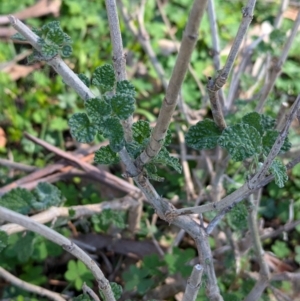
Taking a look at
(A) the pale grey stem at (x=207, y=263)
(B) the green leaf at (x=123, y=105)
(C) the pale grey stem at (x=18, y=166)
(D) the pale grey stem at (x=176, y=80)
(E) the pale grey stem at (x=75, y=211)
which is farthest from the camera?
(C) the pale grey stem at (x=18, y=166)

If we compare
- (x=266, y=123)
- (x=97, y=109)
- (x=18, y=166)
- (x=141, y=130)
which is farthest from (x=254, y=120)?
(x=18, y=166)

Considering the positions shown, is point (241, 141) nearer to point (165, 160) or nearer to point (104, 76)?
point (165, 160)

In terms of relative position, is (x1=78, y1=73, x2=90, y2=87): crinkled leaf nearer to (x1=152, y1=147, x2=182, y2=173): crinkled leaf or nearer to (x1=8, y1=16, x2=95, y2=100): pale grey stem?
(x1=8, y1=16, x2=95, y2=100): pale grey stem

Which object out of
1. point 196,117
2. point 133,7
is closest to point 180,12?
point 133,7

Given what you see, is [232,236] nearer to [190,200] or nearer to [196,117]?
[190,200]

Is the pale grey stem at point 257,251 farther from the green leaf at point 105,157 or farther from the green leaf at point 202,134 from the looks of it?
the green leaf at point 105,157

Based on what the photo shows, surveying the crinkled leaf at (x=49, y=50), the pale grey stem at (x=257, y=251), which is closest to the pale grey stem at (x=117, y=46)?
the crinkled leaf at (x=49, y=50)

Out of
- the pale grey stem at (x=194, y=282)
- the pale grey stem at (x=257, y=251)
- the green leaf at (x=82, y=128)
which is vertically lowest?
the pale grey stem at (x=194, y=282)
